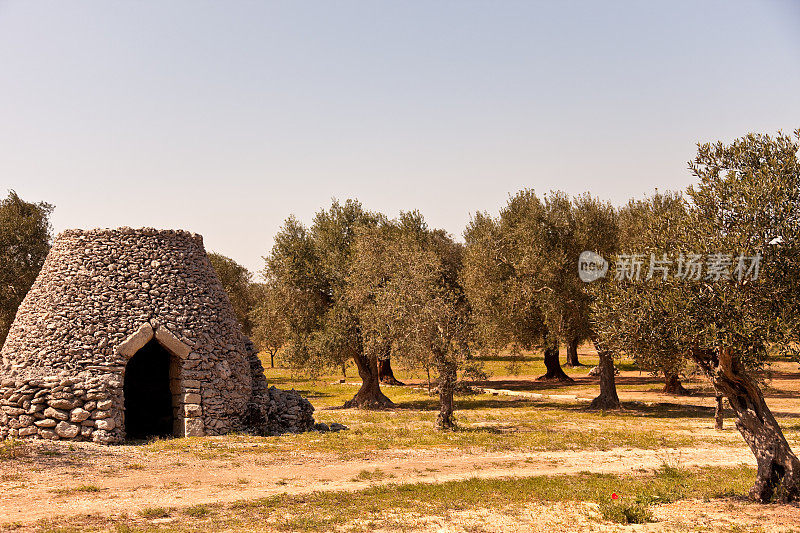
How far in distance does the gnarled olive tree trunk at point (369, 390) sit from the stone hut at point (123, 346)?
11.5 meters

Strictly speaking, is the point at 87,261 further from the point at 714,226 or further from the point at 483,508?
the point at 714,226

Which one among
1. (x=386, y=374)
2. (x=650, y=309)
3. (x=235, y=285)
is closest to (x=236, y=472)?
(x=650, y=309)

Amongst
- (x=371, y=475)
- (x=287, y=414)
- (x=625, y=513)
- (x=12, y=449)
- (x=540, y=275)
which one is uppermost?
(x=540, y=275)

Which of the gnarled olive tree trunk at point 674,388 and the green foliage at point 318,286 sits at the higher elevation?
the green foliage at point 318,286

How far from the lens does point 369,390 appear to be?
121ft

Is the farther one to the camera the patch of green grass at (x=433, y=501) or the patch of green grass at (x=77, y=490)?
the patch of green grass at (x=77, y=490)

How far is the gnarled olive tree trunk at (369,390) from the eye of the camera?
120 feet

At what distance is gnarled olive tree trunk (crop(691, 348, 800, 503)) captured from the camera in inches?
502

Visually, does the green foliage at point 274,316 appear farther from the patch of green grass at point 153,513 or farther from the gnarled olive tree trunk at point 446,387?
the patch of green grass at point 153,513

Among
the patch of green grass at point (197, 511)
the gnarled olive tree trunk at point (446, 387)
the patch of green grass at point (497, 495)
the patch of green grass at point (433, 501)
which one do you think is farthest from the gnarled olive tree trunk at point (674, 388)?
the patch of green grass at point (197, 511)

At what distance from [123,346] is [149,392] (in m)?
5.74

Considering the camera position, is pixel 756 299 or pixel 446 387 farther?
pixel 446 387

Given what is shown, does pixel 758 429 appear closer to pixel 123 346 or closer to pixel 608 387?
pixel 123 346

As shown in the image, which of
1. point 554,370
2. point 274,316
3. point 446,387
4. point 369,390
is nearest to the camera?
point 446,387
